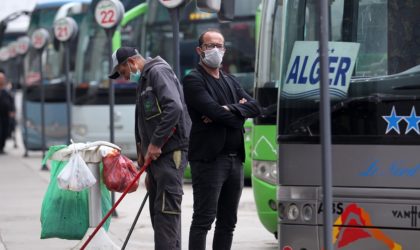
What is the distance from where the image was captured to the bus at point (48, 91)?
24.9m

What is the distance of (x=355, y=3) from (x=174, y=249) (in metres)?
2.15

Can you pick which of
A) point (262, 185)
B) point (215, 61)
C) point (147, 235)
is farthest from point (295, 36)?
point (147, 235)

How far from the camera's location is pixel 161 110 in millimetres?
7516

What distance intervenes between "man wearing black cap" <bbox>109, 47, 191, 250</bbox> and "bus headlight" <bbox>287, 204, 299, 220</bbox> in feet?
3.71

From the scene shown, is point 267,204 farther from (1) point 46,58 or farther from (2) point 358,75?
(1) point 46,58

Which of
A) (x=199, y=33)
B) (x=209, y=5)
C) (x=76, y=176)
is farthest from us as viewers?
(x=199, y=33)

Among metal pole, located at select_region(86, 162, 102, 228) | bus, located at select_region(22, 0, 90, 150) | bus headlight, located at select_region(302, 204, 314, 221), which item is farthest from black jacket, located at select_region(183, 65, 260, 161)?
bus, located at select_region(22, 0, 90, 150)

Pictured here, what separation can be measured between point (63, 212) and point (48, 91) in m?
16.4

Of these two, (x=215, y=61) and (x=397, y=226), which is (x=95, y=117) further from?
(x=397, y=226)

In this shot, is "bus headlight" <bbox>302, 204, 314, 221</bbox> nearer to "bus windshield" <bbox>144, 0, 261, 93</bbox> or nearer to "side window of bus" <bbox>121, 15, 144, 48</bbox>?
"bus windshield" <bbox>144, 0, 261, 93</bbox>

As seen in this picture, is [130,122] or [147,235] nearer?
[147,235]

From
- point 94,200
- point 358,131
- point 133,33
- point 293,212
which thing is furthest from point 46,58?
point 358,131

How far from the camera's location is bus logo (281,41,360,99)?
6.51 meters

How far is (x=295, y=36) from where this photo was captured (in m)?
6.80
